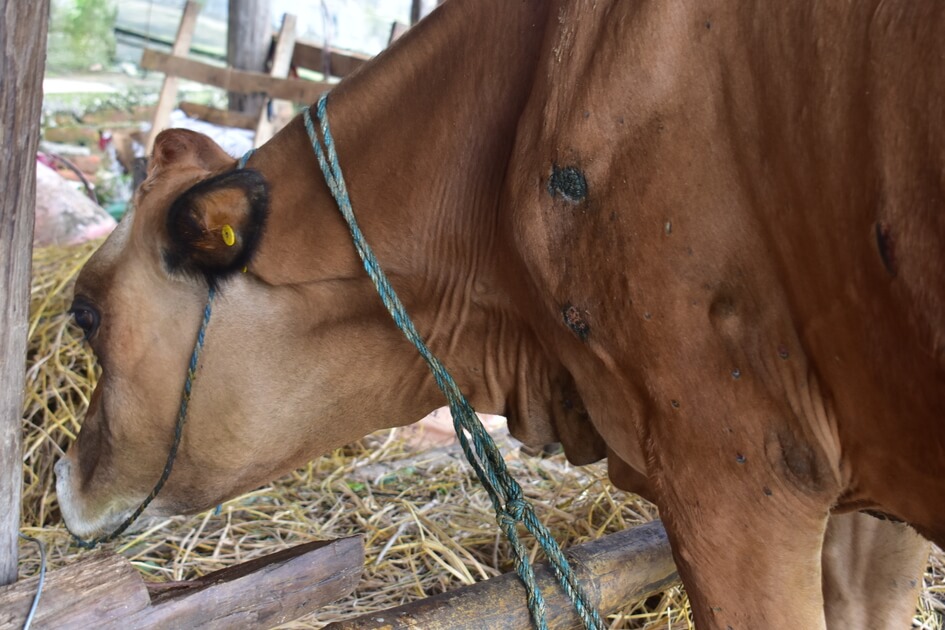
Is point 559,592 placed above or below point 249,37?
below

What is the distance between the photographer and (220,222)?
1856 millimetres

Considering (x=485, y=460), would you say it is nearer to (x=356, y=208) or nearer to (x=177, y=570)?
(x=356, y=208)

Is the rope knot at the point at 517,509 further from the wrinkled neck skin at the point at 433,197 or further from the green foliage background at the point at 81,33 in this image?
the green foliage background at the point at 81,33

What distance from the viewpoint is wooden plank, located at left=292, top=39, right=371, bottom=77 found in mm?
6602

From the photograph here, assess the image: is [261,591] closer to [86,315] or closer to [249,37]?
[86,315]

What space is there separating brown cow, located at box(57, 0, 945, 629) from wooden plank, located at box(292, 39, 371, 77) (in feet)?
15.2

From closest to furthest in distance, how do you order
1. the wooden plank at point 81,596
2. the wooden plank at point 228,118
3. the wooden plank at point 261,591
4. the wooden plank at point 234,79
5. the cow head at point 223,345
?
the wooden plank at point 81,596, the wooden plank at point 261,591, the cow head at point 223,345, the wooden plank at point 234,79, the wooden plank at point 228,118

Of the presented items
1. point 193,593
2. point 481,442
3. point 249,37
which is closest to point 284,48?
point 249,37

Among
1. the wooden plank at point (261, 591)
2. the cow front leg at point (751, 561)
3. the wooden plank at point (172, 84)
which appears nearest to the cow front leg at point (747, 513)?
the cow front leg at point (751, 561)

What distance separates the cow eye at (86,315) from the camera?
204 cm

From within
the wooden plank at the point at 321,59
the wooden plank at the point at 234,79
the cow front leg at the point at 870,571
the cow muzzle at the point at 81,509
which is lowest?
the cow muzzle at the point at 81,509

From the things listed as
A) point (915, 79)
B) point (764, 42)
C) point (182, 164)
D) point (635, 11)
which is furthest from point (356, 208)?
point (915, 79)

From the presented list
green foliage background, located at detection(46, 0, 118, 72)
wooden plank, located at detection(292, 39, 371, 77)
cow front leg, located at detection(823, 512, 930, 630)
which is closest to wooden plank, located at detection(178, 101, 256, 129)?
wooden plank, located at detection(292, 39, 371, 77)

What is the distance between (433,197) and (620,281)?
52 cm
